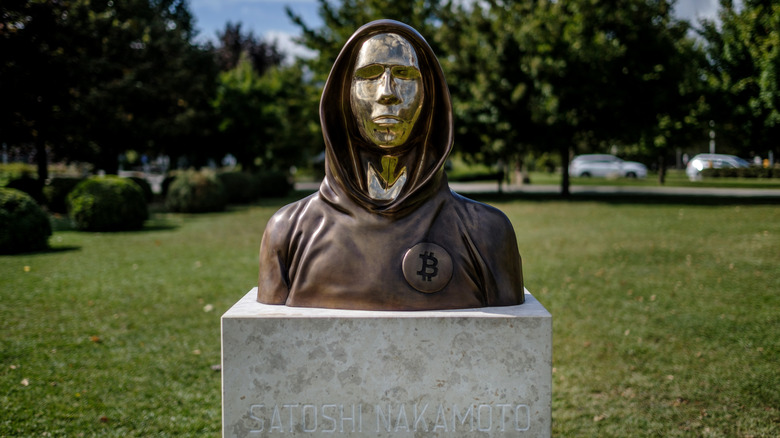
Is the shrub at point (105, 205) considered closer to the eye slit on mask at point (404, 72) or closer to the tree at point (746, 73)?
the eye slit on mask at point (404, 72)

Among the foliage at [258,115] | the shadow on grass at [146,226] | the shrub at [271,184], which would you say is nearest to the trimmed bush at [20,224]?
the shadow on grass at [146,226]

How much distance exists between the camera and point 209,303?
7.81 m

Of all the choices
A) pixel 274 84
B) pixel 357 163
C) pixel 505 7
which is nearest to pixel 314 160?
Answer: pixel 274 84

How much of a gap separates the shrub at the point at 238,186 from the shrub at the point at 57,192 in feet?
17.8

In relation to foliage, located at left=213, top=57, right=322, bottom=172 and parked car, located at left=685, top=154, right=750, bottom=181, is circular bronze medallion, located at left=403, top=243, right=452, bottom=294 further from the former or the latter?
parked car, located at left=685, top=154, right=750, bottom=181

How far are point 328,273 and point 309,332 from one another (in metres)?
0.35

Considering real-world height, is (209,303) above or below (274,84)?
below

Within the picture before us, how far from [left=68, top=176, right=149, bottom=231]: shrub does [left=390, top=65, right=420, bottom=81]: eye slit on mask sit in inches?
553

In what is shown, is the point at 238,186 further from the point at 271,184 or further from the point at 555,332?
the point at 555,332

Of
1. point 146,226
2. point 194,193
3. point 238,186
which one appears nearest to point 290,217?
point 146,226

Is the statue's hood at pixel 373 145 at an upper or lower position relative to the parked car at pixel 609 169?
lower

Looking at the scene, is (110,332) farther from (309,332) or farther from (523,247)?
(523,247)

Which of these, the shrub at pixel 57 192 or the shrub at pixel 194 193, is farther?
the shrub at pixel 194 193

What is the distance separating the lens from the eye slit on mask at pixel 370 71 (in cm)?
291
